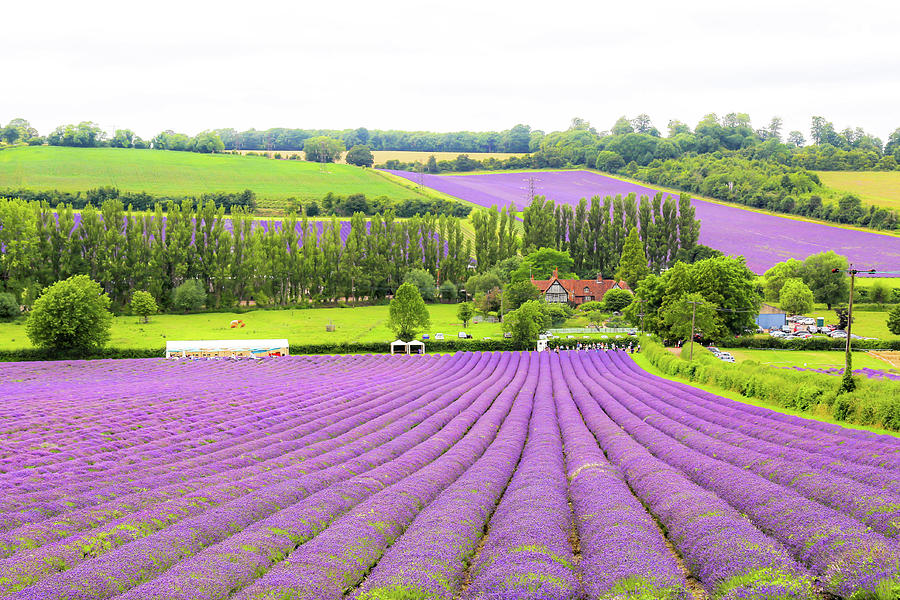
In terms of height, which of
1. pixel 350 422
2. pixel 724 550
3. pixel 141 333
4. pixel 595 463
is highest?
pixel 724 550

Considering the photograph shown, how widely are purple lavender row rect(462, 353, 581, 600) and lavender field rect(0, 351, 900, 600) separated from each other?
0.05 meters

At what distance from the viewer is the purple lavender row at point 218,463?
14943 millimetres

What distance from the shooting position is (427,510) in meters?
13.5

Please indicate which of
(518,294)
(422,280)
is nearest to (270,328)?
(422,280)

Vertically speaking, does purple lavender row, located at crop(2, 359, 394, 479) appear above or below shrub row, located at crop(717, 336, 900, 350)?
Result: above

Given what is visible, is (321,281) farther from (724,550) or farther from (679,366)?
(724,550)

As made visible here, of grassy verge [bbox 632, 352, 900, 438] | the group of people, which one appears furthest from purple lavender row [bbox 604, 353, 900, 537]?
the group of people

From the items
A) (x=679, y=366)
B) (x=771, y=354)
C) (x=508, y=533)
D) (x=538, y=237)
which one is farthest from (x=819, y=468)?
(x=538, y=237)

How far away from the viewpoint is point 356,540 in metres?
11.4

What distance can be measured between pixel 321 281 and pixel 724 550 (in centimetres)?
7711

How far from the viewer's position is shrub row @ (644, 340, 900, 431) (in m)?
24.6

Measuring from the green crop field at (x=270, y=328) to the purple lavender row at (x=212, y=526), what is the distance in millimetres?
41503

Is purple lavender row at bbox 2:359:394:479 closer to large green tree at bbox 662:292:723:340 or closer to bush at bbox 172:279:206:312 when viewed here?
large green tree at bbox 662:292:723:340

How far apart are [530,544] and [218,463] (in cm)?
1139
